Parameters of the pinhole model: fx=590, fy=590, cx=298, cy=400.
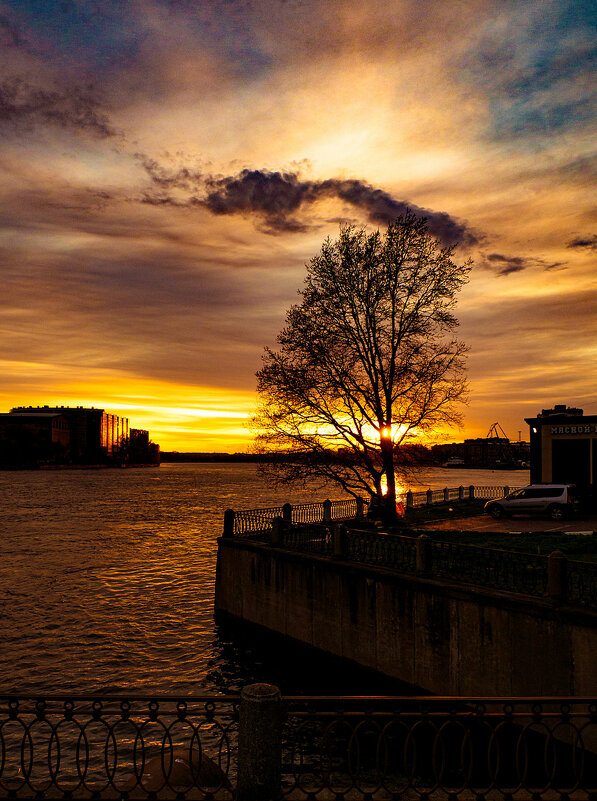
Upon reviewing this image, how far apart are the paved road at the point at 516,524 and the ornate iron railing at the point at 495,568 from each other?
34.1ft

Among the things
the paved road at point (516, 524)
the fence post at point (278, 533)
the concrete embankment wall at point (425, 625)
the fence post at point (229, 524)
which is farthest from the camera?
the paved road at point (516, 524)

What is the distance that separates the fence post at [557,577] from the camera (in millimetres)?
11172

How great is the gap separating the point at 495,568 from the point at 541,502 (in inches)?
705

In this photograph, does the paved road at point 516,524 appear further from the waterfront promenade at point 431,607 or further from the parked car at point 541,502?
the waterfront promenade at point 431,607

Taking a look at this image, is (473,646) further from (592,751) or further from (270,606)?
(270,606)

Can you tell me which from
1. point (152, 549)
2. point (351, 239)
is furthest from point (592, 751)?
point (152, 549)

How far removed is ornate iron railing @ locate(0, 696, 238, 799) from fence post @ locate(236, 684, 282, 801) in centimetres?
31

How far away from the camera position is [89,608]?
2488cm

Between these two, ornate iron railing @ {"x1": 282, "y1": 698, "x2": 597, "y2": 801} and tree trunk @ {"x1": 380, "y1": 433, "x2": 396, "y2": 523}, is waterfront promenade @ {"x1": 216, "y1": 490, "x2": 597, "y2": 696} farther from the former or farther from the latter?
tree trunk @ {"x1": 380, "y1": 433, "x2": 396, "y2": 523}

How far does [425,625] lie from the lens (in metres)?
13.4

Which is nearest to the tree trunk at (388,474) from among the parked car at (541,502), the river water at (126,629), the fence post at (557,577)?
the river water at (126,629)

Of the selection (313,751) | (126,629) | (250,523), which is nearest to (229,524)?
(250,523)

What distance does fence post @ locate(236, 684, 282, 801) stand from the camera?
5594 millimetres

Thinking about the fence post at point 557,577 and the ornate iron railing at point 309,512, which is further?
the ornate iron railing at point 309,512
